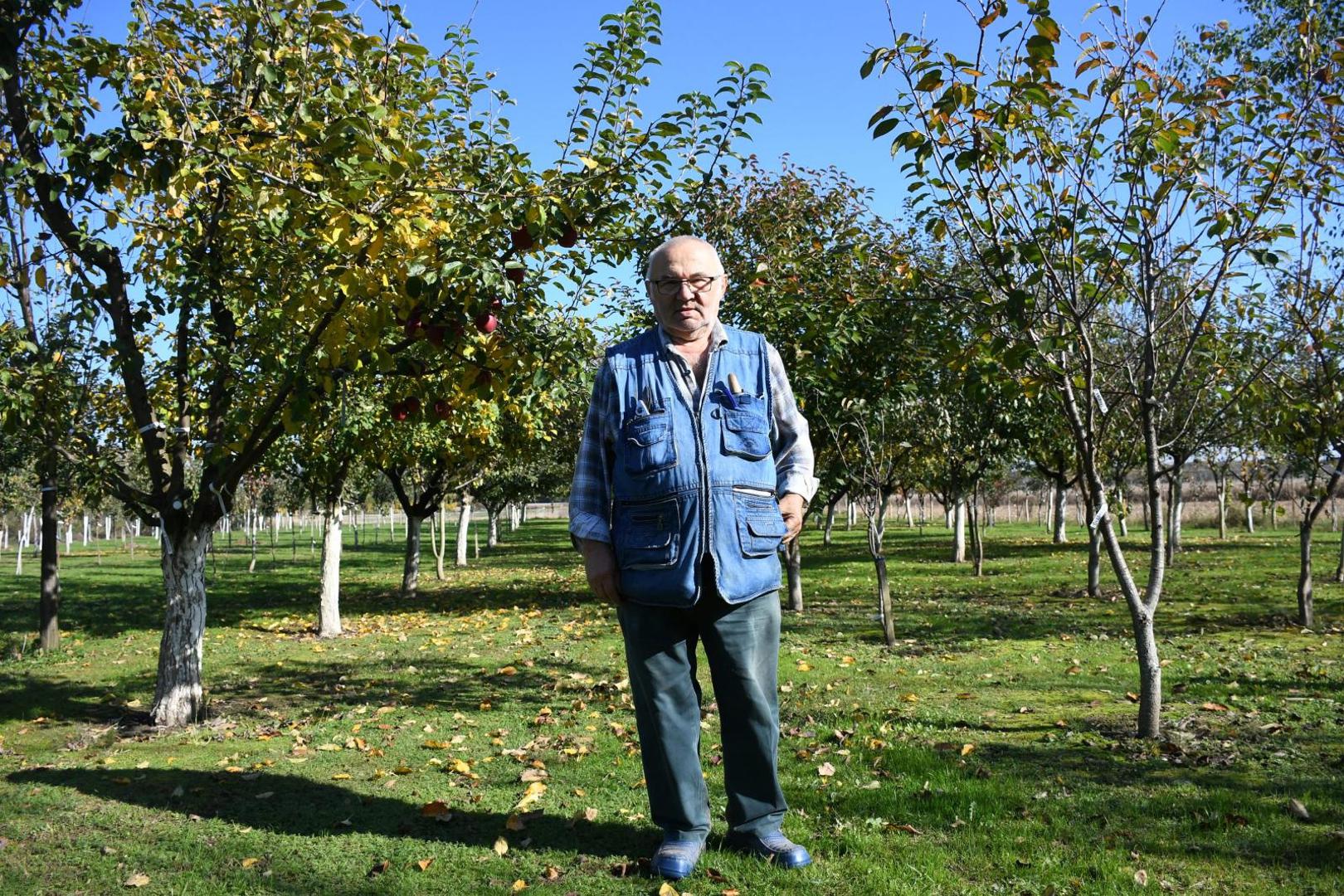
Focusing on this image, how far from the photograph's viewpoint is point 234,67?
6.54 meters

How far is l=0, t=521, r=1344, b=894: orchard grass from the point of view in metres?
3.56

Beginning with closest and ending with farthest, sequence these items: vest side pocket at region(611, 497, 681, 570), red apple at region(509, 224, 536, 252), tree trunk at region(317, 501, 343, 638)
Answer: vest side pocket at region(611, 497, 681, 570)
red apple at region(509, 224, 536, 252)
tree trunk at region(317, 501, 343, 638)

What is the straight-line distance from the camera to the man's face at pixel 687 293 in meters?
3.38

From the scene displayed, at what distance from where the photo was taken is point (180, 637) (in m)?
6.96

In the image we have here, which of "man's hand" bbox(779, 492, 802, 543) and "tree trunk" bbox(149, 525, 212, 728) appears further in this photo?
"tree trunk" bbox(149, 525, 212, 728)

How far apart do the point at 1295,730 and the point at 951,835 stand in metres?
3.20

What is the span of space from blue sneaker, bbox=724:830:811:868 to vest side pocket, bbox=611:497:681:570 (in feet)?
3.70

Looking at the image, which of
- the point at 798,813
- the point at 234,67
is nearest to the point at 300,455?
the point at 234,67

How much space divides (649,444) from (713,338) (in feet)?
1.73

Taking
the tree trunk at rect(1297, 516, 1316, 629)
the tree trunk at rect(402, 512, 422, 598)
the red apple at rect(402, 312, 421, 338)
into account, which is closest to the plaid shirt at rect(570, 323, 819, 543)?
the red apple at rect(402, 312, 421, 338)

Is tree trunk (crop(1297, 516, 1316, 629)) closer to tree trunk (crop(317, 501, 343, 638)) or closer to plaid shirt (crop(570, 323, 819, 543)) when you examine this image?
plaid shirt (crop(570, 323, 819, 543))

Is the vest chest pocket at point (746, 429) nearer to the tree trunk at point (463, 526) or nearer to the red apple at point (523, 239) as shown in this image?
the red apple at point (523, 239)

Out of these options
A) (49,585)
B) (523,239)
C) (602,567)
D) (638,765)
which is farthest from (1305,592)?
(49,585)

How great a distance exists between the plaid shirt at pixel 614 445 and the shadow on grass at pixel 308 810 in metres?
1.36
